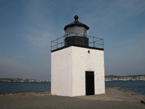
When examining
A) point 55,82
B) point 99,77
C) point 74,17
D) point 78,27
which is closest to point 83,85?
point 99,77

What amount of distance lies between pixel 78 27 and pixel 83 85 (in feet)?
18.1

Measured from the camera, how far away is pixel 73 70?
11109 mm

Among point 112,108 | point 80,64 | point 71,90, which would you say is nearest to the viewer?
point 112,108

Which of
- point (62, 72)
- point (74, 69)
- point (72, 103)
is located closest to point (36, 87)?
point (62, 72)

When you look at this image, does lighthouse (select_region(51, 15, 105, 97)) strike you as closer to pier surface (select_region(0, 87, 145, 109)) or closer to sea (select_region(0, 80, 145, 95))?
pier surface (select_region(0, 87, 145, 109))

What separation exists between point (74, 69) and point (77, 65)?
18.8 inches

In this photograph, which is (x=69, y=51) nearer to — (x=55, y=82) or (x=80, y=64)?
(x=80, y=64)

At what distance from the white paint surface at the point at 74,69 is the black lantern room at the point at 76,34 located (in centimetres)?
84

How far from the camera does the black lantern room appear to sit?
1230 centimetres

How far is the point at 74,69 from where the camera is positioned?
11.2 meters

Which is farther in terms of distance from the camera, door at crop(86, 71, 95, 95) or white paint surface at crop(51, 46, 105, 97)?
door at crop(86, 71, 95, 95)

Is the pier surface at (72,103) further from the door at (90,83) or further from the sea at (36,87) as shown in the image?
the sea at (36,87)

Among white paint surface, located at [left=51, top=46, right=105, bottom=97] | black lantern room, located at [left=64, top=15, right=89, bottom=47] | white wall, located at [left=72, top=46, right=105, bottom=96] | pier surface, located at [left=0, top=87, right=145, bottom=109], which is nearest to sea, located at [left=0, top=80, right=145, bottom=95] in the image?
white wall, located at [left=72, top=46, right=105, bottom=96]

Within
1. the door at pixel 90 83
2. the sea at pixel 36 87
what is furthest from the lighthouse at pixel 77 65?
the sea at pixel 36 87
